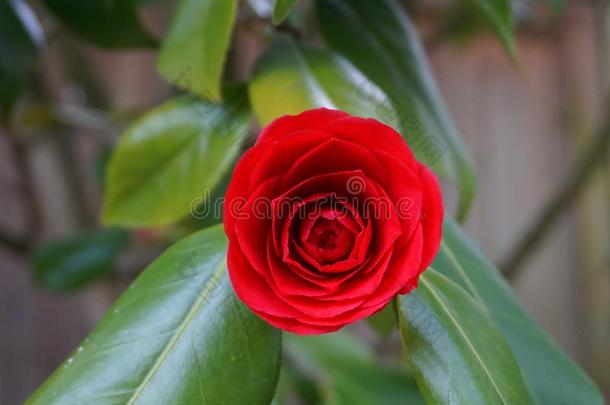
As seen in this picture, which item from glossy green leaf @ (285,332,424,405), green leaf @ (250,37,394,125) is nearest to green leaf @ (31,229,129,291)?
glossy green leaf @ (285,332,424,405)

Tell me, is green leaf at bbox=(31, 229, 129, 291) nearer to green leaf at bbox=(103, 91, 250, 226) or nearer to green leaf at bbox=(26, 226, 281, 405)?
green leaf at bbox=(103, 91, 250, 226)

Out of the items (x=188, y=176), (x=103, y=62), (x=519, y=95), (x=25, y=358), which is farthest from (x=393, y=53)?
(x=519, y=95)

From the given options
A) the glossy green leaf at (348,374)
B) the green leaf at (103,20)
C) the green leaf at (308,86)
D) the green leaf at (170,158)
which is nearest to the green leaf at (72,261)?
the glossy green leaf at (348,374)

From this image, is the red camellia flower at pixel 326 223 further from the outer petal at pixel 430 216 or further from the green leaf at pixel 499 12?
the green leaf at pixel 499 12

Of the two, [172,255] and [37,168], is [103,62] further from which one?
[172,255]

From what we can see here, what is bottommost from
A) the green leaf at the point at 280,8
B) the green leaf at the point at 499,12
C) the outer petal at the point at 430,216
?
the outer petal at the point at 430,216
